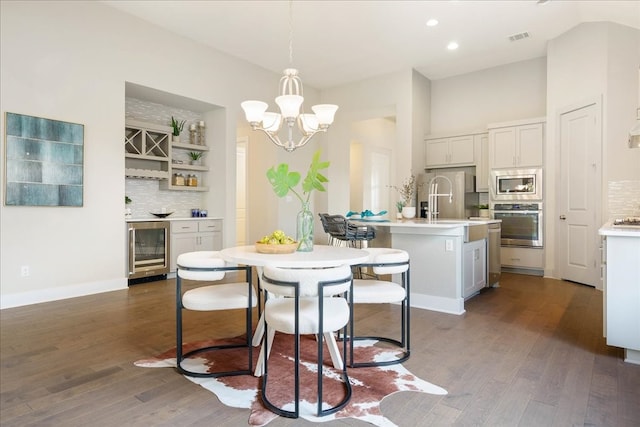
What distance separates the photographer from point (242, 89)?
6203 millimetres

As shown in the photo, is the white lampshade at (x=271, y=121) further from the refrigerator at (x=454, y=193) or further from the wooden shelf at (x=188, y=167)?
the refrigerator at (x=454, y=193)

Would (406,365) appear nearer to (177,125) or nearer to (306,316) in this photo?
(306,316)

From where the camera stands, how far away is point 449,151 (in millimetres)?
6844

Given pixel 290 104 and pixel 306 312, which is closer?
pixel 306 312

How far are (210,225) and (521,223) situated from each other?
4866 millimetres

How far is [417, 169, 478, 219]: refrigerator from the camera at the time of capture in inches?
256

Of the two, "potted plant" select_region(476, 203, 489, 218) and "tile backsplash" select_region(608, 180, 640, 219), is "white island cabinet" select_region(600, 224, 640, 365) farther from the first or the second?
"potted plant" select_region(476, 203, 489, 218)

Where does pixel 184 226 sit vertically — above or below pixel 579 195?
below

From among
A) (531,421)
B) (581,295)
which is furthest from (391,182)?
(531,421)

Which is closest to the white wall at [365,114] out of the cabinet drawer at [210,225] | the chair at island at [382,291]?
the cabinet drawer at [210,225]

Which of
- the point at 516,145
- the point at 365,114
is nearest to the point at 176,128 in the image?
the point at 365,114

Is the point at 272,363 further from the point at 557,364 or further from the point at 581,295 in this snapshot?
the point at 581,295

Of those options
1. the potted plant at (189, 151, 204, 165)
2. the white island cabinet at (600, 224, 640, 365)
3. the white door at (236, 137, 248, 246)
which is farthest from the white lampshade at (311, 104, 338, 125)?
the white door at (236, 137, 248, 246)

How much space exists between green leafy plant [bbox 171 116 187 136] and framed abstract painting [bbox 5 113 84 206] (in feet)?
5.02
